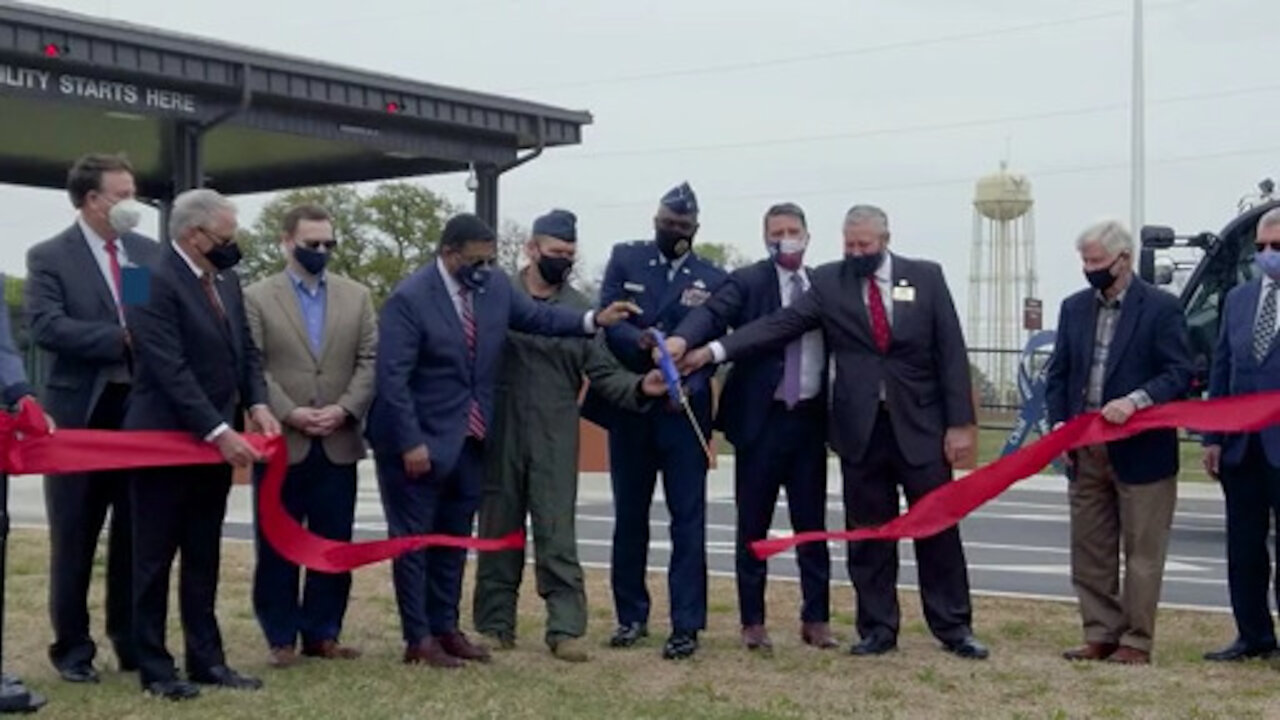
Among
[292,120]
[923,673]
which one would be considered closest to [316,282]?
[923,673]

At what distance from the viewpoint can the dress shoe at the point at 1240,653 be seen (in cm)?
968

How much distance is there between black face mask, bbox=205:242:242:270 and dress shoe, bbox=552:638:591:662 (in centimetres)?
249

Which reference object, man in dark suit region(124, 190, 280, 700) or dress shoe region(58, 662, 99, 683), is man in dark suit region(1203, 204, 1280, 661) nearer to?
man in dark suit region(124, 190, 280, 700)

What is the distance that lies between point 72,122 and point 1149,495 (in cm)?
1590

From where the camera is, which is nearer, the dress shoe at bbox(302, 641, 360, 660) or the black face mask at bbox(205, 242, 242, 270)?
the black face mask at bbox(205, 242, 242, 270)

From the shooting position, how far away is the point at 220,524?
8570mm

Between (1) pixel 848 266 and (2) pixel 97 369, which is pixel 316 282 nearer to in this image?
(2) pixel 97 369

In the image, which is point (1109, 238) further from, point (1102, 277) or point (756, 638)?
point (756, 638)

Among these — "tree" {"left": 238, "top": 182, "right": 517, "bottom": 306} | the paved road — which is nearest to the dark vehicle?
the paved road

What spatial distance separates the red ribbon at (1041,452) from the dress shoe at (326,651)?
2.03m

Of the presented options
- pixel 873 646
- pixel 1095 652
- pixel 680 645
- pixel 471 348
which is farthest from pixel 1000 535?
pixel 471 348

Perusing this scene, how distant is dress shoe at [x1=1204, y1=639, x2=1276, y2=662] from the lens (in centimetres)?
968

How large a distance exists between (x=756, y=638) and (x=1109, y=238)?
101 inches

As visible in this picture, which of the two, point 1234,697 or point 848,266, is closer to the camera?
point 1234,697
